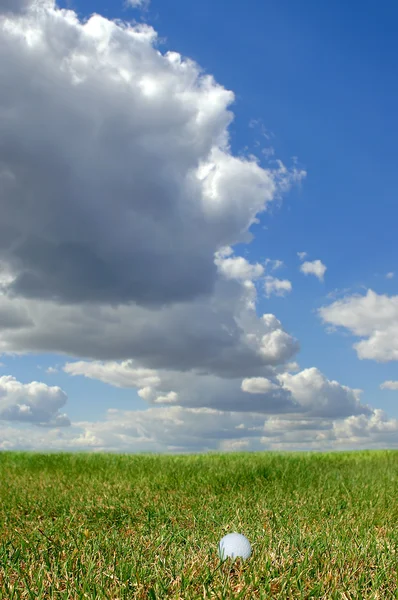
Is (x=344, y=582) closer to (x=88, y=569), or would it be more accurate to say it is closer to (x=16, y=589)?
(x=88, y=569)

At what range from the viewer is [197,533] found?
5277mm

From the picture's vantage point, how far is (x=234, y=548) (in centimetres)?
429

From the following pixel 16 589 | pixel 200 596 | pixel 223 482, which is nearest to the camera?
pixel 200 596

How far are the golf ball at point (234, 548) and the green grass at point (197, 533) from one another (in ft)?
0.23

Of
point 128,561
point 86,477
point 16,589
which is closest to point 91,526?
point 128,561

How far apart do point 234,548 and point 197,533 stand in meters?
1.08

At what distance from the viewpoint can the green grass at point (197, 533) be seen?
3.86 meters

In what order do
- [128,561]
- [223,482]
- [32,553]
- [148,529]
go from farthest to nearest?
[223,482], [148,529], [32,553], [128,561]

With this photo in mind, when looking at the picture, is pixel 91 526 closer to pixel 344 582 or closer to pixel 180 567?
pixel 180 567

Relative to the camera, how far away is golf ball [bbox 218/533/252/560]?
A: 13.9ft

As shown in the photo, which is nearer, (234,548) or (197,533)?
(234,548)

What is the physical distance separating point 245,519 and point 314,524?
756mm

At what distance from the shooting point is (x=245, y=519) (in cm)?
618

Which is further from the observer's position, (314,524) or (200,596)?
(314,524)
